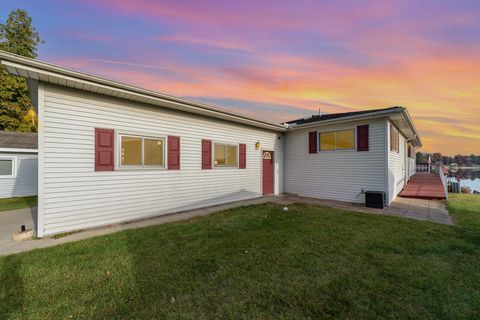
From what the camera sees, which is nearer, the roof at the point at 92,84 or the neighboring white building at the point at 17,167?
the roof at the point at 92,84

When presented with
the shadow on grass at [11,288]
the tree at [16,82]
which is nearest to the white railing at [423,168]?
the shadow on grass at [11,288]

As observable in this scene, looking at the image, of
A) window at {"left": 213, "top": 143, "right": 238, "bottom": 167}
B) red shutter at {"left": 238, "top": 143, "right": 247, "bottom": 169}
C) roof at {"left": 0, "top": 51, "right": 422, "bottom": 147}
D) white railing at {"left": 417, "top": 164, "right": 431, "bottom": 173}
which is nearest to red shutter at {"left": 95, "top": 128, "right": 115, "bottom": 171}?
roof at {"left": 0, "top": 51, "right": 422, "bottom": 147}

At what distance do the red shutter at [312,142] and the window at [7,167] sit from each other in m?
14.7

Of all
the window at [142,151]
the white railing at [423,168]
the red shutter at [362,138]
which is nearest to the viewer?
the window at [142,151]

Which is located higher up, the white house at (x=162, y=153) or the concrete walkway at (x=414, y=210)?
the white house at (x=162, y=153)

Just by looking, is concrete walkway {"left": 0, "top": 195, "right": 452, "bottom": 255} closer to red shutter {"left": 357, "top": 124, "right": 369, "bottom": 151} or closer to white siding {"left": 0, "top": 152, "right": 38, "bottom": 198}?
red shutter {"left": 357, "top": 124, "right": 369, "bottom": 151}

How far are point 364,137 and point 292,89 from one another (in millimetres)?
4222

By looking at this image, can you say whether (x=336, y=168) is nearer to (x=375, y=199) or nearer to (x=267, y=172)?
(x=375, y=199)

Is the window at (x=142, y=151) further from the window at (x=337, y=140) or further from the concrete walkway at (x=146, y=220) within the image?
the window at (x=337, y=140)

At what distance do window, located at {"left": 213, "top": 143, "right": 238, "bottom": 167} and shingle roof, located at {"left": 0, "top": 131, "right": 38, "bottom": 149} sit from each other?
1035 cm

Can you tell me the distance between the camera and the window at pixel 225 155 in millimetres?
8312

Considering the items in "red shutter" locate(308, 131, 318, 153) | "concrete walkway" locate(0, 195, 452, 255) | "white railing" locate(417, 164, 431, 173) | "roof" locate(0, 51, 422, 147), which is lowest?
"concrete walkway" locate(0, 195, 452, 255)

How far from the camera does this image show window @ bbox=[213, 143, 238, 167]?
27.3ft

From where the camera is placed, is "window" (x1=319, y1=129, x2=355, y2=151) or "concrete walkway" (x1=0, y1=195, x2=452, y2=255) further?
"window" (x1=319, y1=129, x2=355, y2=151)
